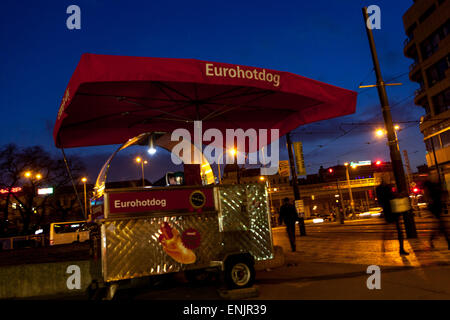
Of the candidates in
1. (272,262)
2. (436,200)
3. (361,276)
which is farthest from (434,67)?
(272,262)

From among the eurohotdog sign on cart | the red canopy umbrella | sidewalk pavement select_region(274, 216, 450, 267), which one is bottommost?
sidewalk pavement select_region(274, 216, 450, 267)

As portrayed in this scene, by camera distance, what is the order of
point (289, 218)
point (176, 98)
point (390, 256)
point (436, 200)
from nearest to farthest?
point (176, 98), point (436, 200), point (390, 256), point (289, 218)

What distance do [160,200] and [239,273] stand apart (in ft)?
5.48

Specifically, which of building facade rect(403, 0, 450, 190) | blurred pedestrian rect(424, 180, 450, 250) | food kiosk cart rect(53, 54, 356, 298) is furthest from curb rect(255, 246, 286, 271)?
building facade rect(403, 0, 450, 190)

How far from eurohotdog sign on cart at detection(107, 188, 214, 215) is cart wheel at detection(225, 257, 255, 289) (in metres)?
0.89

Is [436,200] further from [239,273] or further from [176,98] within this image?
[176,98]

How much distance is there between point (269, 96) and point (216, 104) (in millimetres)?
1111

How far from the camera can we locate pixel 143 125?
26.1 ft

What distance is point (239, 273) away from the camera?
5230 mm

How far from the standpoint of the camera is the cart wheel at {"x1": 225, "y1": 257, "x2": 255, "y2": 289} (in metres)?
5.03

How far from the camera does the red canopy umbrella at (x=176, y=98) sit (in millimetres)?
4523

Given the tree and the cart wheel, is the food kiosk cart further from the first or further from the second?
the tree
